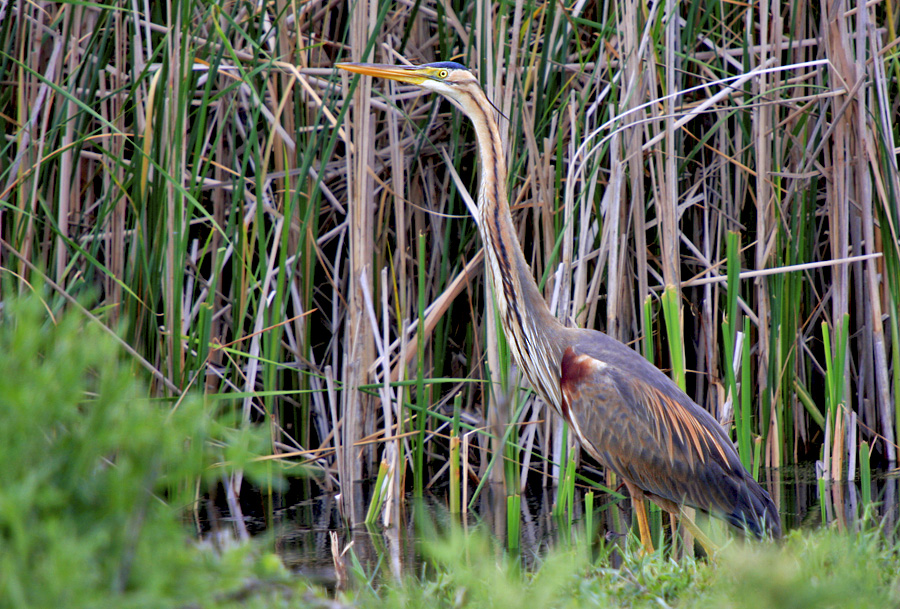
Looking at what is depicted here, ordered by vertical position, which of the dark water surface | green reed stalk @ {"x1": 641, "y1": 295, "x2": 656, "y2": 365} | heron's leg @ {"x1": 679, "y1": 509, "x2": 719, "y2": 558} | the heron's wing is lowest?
the dark water surface

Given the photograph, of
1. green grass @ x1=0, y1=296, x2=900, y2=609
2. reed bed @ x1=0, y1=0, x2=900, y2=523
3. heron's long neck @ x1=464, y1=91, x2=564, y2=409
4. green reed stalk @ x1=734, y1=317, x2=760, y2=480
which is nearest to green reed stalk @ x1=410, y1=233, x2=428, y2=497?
reed bed @ x1=0, y1=0, x2=900, y2=523

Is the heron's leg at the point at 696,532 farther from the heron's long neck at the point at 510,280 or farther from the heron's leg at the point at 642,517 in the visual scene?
the heron's long neck at the point at 510,280

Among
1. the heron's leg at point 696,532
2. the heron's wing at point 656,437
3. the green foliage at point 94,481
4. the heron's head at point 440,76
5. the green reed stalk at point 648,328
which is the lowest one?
the heron's leg at point 696,532

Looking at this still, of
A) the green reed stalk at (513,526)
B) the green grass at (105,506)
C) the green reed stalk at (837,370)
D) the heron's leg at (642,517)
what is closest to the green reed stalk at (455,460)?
the green reed stalk at (513,526)

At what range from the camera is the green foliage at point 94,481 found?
838 mm

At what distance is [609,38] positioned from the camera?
3939 millimetres

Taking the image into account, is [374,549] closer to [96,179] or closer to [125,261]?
[125,261]

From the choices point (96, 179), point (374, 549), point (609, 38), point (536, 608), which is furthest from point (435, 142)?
point (536, 608)

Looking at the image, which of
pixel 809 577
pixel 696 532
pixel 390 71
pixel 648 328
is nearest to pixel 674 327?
pixel 648 328

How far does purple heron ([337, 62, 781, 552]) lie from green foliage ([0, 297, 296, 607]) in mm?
2392

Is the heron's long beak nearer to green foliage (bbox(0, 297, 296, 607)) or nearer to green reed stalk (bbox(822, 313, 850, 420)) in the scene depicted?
green reed stalk (bbox(822, 313, 850, 420))

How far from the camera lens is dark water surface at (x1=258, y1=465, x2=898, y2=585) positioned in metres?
3.30

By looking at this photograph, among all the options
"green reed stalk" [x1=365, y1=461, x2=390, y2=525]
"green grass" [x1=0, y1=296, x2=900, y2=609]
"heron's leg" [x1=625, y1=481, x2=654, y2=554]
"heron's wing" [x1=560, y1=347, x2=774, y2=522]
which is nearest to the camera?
"green grass" [x1=0, y1=296, x2=900, y2=609]

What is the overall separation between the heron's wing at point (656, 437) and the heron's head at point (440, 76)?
1.15 meters
